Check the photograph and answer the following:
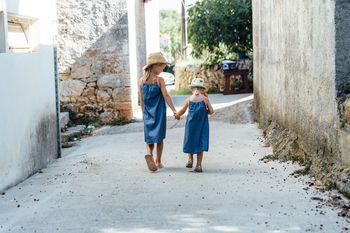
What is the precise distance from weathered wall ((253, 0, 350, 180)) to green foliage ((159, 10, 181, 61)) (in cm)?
1571

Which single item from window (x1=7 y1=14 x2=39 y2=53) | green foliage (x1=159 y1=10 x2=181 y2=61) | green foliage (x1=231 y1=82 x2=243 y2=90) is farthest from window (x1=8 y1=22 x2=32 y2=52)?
green foliage (x1=159 y1=10 x2=181 y2=61)

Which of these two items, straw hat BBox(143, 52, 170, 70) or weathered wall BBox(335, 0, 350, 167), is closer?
weathered wall BBox(335, 0, 350, 167)

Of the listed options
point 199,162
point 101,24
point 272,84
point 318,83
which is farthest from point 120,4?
point 318,83

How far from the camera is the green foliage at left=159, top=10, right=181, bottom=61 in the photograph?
3277 cm

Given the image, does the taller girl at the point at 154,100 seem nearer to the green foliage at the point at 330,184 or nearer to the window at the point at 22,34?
the window at the point at 22,34

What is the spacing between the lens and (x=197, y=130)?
5.75 m

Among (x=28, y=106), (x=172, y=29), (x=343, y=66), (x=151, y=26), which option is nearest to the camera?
(x=343, y=66)

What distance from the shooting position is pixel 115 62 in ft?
33.9

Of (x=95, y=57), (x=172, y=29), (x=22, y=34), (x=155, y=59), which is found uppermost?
(x=172, y=29)

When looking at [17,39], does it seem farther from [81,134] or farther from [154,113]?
[81,134]

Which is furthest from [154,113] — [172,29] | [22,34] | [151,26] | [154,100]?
[172,29]

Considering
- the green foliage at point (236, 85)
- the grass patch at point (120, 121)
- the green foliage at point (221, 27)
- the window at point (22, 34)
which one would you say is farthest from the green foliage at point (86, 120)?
the green foliage at point (221, 27)

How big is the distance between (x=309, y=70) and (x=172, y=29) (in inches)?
1309

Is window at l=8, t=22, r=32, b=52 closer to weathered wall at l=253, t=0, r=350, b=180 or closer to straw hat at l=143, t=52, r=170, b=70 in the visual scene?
straw hat at l=143, t=52, r=170, b=70
